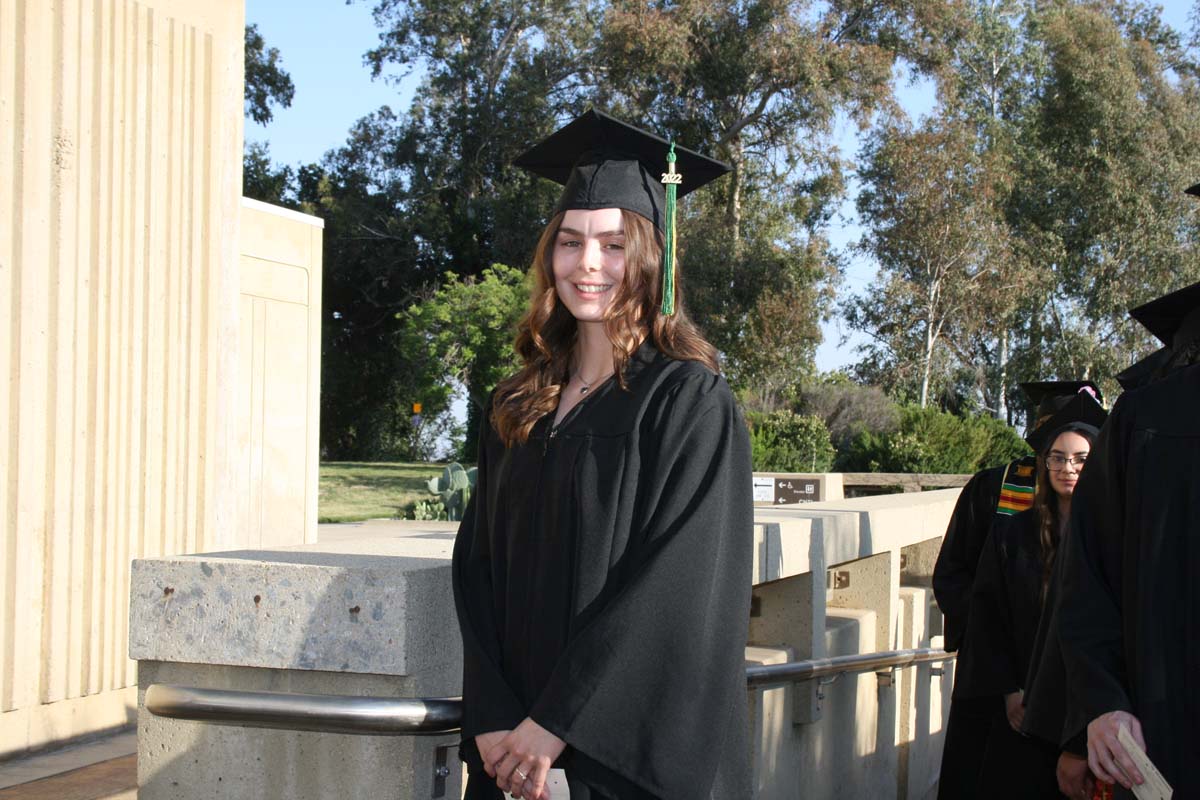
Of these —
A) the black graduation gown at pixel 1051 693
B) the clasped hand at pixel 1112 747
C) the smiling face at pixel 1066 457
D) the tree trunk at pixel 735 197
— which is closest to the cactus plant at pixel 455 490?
the smiling face at pixel 1066 457

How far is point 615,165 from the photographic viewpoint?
9.48ft

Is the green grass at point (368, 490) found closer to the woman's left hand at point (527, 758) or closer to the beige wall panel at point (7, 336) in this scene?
the beige wall panel at point (7, 336)

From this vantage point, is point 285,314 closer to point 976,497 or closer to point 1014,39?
point 976,497

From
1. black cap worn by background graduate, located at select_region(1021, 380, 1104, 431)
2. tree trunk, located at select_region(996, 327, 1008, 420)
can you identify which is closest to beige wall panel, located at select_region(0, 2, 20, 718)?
black cap worn by background graduate, located at select_region(1021, 380, 1104, 431)

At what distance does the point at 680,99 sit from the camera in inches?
1212

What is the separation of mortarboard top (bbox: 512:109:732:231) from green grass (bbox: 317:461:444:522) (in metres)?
13.0

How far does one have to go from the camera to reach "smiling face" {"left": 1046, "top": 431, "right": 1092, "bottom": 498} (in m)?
5.00

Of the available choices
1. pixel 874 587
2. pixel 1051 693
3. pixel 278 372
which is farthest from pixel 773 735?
pixel 278 372

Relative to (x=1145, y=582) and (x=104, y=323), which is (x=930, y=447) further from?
(x=1145, y=582)

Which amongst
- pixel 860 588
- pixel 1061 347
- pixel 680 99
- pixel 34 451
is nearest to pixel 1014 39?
pixel 1061 347

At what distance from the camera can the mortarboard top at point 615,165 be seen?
284cm

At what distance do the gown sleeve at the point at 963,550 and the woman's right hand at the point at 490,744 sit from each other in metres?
3.85

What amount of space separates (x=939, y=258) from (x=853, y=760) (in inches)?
1085

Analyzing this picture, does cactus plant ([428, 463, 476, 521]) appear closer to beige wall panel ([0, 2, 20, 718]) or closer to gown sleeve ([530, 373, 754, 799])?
beige wall panel ([0, 2, 20, 718])
